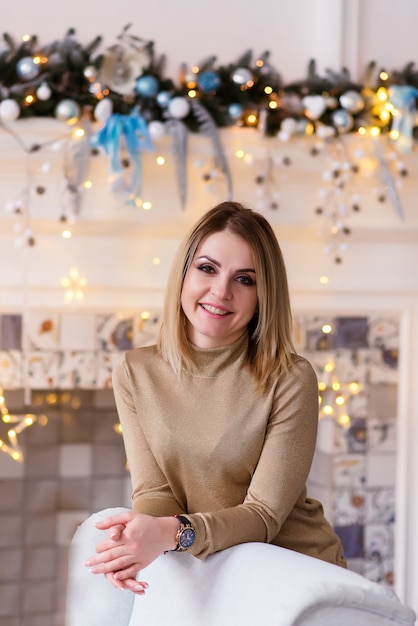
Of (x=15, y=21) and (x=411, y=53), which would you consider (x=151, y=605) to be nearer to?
(x=15, y=21)

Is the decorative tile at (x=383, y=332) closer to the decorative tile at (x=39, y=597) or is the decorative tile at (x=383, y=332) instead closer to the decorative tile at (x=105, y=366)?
the decorative tile at (x=105, y=366)

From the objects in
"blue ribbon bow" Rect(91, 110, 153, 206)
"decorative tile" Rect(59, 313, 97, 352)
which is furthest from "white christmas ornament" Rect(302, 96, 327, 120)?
"decorative tile" Rect(59, 313, 97, 352)

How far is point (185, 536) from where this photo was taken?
4.16ft

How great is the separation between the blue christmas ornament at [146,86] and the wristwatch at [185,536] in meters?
1.29

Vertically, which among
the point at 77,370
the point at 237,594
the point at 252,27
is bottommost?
the point at 237,594

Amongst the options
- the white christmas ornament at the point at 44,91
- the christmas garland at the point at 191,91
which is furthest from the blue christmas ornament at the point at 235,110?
the white christmas ornament at the point at 44,91

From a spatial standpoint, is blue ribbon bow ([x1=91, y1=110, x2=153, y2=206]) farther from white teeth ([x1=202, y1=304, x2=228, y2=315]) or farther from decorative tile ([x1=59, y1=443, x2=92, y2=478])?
decorative tile ([x1=59, y1=443, x2=92, y2=478])

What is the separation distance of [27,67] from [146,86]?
0.31 m

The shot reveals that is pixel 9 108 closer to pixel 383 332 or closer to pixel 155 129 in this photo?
pixel 155 129

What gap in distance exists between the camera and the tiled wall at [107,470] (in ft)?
8.46

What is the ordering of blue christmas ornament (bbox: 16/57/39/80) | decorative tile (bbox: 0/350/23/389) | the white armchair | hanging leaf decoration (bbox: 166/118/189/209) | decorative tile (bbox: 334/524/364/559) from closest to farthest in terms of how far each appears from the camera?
the white armchair, blue christmas ornament (bbox: 16/57/39/80), hanging leaf decoration (bbox: 166/118/189/209), decorative tile (bbox: 0/350/23/389), decorative tile (bbox: 334/524/364/559)

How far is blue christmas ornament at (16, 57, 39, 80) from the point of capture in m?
2.08

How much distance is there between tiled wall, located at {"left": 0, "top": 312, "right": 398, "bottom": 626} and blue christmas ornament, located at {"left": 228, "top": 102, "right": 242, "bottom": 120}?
0.68 metres

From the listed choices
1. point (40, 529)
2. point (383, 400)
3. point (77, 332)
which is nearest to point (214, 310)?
point (77, 332)
